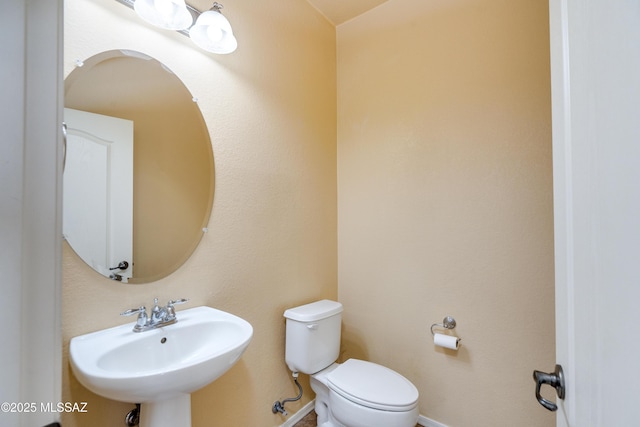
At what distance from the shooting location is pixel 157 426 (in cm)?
90

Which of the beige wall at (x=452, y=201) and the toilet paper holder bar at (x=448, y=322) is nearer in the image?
the beige wall at (x=452, y=201)

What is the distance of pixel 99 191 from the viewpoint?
0.98m

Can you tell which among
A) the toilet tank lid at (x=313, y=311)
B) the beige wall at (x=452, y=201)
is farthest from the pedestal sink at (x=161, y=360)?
the beige wall at (x=452, y=201)

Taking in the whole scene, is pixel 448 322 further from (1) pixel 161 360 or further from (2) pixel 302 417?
(1) pixel 161 360

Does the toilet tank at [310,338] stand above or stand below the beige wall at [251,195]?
below

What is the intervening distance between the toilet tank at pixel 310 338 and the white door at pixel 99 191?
868 millimetres

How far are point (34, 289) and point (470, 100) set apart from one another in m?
1.87

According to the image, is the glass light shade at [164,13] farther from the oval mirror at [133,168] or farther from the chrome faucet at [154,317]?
the chrome faucet at [154,317]

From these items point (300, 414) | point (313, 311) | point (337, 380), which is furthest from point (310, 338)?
point (300, 414)

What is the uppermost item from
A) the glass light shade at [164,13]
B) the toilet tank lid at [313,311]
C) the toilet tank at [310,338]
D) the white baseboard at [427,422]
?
the glass light shade at [164,13]

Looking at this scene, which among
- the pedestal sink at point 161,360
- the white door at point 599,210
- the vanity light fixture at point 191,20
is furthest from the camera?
the vanity light fixture at point 191,20

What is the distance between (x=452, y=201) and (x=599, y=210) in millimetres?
1193

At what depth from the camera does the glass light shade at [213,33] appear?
1.13 m

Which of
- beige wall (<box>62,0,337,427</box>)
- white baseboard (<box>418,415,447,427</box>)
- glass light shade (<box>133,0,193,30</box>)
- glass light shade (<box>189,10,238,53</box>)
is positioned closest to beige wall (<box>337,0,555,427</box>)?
white baseboard (<box>418,415,447,427</box>)
